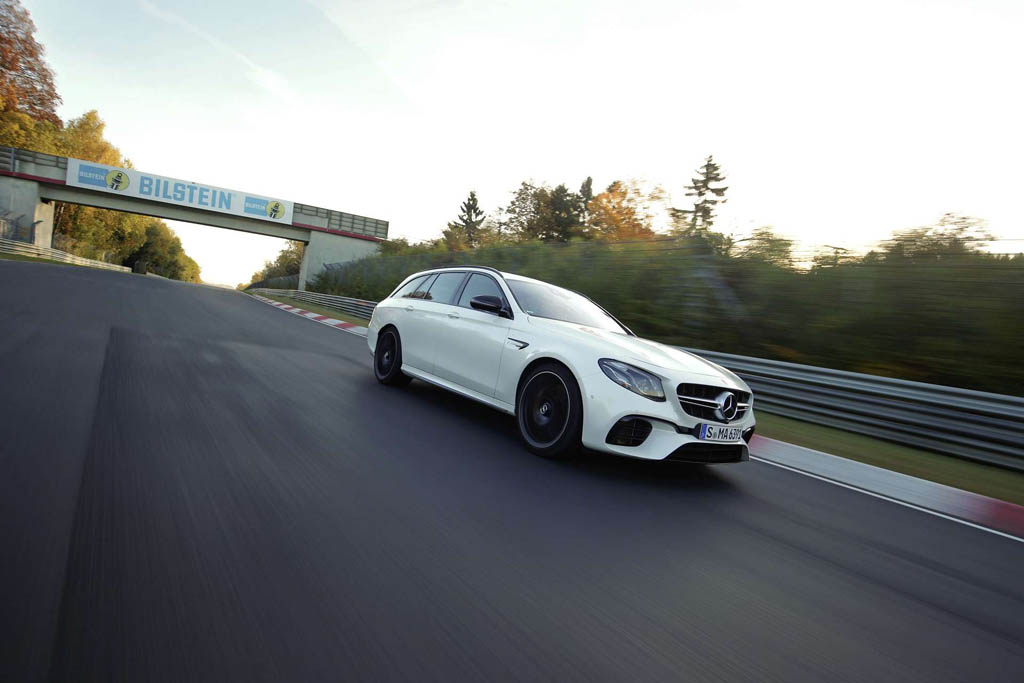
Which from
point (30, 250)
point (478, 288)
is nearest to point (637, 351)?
point (478, 288)

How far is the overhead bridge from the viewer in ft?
125

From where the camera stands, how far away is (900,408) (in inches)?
267

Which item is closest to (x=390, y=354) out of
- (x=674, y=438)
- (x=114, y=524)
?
(x=674, y=438)

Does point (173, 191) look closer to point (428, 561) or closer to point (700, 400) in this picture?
point (700, 400)

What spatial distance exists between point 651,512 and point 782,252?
8222mm

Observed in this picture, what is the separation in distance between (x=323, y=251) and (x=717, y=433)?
4076cm

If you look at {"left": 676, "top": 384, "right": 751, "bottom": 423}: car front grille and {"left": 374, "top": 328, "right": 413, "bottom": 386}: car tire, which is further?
{"left": 374, "top": 328, "right": 413, "bottom": 386}: car tire

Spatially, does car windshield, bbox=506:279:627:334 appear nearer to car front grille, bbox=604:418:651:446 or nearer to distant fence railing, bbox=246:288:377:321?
car front grille, bbox=604:418:651:446

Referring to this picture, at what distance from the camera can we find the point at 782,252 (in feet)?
34.1

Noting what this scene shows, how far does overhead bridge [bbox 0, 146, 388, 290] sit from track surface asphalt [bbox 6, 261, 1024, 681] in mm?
38428

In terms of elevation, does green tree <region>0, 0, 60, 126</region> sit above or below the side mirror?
above

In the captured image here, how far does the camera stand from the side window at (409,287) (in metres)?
7.25

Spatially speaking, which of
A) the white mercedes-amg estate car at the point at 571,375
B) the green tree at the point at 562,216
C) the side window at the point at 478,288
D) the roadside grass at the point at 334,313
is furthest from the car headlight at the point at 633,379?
the green tree at the point at 562,216

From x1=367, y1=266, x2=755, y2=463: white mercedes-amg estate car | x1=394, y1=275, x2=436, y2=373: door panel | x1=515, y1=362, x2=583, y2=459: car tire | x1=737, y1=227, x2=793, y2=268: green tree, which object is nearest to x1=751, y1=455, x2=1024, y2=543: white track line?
x1=367, y1=266, x2=755, y2=463: white mercedes-amg estate car
